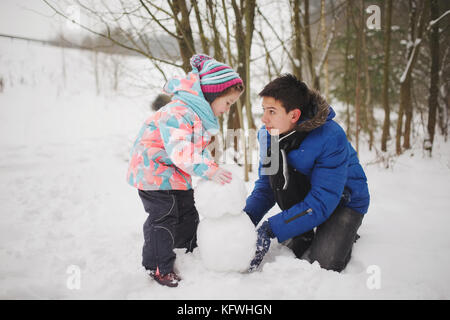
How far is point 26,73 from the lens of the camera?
48.4 feet

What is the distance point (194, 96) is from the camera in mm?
1561

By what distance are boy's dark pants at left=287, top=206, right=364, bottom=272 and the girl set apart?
90cm

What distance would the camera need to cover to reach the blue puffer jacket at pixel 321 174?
61.9 inches

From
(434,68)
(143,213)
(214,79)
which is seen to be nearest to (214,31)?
(214,79)

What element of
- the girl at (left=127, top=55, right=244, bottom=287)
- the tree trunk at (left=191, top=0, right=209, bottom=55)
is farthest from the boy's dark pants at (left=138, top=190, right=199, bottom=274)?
the tree trunk at (left=191, top=0, right=209, bottom=55)

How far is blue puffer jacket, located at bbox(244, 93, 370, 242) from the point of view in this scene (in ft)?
5.16

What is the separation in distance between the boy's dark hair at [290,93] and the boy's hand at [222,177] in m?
0.60

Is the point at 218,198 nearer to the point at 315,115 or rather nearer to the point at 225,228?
the point at 225,228

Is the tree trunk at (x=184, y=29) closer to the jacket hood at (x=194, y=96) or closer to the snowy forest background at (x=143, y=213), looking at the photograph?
the snowy forest background at (x=143, y=213)

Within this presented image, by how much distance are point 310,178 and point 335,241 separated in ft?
1.42

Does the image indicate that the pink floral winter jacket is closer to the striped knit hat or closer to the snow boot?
the striped knit hat

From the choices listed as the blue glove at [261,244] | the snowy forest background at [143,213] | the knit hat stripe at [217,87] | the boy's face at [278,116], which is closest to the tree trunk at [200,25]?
the snowy forest background at [143,213]

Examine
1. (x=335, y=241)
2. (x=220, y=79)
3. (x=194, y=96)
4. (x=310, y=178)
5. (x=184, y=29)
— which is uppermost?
(x=184, y=29)
